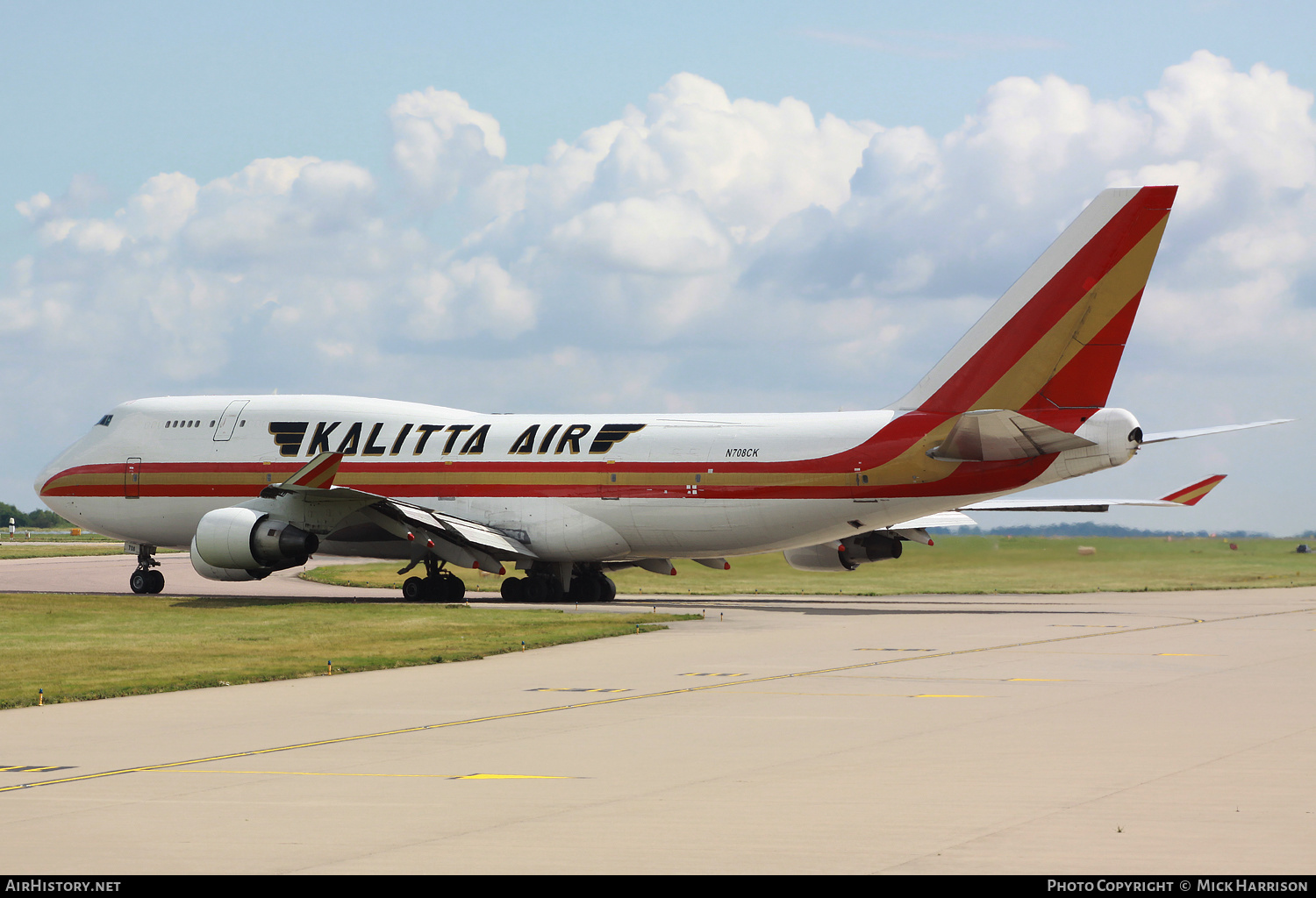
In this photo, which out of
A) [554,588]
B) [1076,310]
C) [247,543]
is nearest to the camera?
[1076,310]

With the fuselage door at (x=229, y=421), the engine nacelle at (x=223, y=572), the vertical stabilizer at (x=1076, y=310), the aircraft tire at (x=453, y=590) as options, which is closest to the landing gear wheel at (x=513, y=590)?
the aircraft tire at (x=453, y=590)

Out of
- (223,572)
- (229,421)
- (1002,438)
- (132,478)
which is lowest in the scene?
(223,572)

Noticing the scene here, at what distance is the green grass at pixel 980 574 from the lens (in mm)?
44688

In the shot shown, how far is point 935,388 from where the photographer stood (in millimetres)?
32719

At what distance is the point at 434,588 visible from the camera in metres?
36.6

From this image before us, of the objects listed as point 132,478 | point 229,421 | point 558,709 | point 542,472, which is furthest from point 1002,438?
point 132,478

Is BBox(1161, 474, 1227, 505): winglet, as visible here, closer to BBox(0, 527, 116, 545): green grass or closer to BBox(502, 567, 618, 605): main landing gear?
BBox(502, 567, 618, 605): main landing gear

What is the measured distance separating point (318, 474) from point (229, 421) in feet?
23.3

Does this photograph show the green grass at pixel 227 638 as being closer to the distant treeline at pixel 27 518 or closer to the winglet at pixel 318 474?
the winglet at pixel 318 474

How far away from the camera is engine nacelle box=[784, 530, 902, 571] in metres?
38.8

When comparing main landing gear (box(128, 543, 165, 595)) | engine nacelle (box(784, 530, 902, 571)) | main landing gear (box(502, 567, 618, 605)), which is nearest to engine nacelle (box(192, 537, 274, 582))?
main landing gear (box(128, 543, 165, 595))

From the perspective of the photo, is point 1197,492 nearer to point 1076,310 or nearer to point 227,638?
A: point 1076,310

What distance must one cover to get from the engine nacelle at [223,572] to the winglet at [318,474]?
7.69 feet
